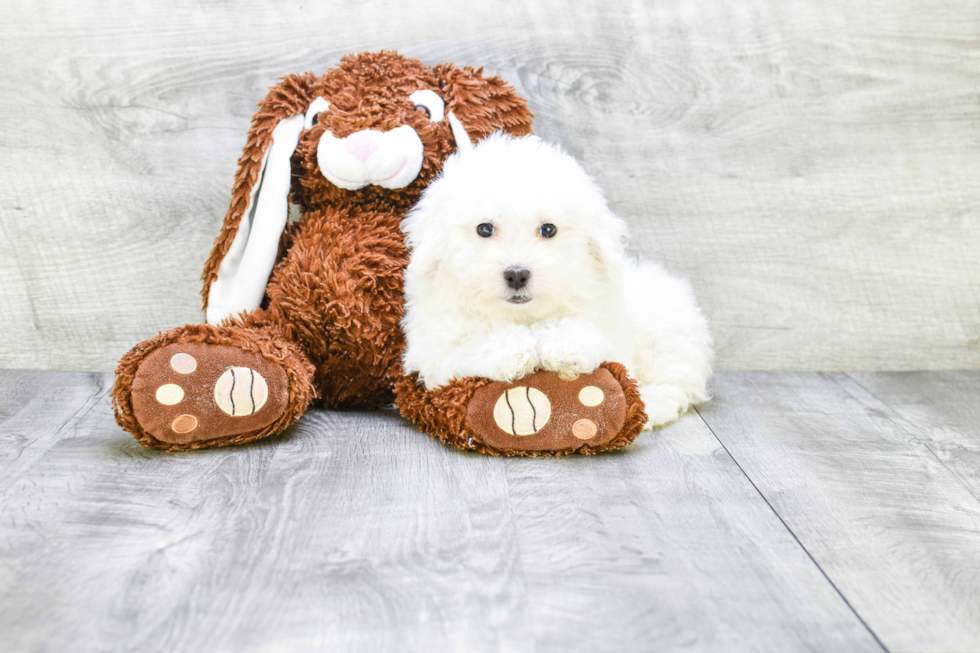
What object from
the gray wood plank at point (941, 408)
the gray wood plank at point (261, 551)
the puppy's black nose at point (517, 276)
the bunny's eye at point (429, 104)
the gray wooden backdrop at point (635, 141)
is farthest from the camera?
the gray wooden backdrop at point (635, 141)

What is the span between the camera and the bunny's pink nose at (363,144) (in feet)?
4.12

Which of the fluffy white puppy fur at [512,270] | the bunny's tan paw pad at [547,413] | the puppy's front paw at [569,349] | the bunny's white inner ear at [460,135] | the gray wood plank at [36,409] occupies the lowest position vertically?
the bunny's tan paw pad at [547,413]

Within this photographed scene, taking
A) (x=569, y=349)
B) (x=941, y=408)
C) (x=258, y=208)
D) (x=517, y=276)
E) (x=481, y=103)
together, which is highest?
(x=481, y=103)

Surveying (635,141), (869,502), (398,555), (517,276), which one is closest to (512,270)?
(517,276)

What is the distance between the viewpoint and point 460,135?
4.38 feet

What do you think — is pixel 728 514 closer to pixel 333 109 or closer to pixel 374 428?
pixel 374 428

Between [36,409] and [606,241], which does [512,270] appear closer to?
[606,241]

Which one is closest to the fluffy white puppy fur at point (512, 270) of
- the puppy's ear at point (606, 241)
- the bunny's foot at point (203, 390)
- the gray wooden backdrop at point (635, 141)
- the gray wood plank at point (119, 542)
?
the puppy's ear at point (606, 241)

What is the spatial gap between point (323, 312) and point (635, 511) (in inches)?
23.3

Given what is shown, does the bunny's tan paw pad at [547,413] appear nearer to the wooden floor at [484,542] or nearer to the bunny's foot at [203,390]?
the wooden floor at [484,542]

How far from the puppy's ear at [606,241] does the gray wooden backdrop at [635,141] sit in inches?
19.4

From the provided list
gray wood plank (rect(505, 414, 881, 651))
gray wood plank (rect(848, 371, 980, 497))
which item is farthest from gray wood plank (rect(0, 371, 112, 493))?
gray wood plank (rect(848, 371, 980, 497))

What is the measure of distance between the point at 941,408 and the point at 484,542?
1028 mm

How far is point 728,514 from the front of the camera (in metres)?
1.00
